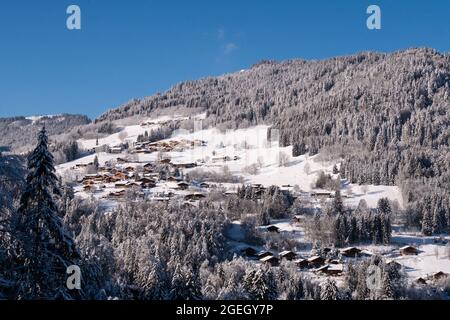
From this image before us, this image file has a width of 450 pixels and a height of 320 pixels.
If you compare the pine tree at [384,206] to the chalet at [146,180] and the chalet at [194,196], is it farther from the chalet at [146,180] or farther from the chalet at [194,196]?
the chalet at [146,180]

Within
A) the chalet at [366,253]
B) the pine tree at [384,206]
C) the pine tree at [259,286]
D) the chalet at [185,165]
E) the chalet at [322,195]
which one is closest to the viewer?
the pine tree at [259,286]

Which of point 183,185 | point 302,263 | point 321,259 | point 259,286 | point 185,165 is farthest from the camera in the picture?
point 185,165

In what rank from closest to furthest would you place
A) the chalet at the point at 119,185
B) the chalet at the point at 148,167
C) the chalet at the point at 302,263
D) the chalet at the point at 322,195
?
the chalet at the point at 302,263
the chalet at the point at 322,195
the chalet at the point at 119,185
the chalet at the point at 148,167

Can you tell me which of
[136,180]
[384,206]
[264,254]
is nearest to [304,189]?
[384,206]

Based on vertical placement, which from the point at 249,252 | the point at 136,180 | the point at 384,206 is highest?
the point at 136,180

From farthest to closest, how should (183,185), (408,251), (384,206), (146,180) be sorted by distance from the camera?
1. (146,180)
2. (183,185)
3. (384,206)
4. (408,251)

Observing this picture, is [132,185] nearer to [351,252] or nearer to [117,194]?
[117,194]

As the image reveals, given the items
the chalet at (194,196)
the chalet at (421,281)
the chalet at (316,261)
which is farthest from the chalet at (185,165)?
the chalet at (421,281)
